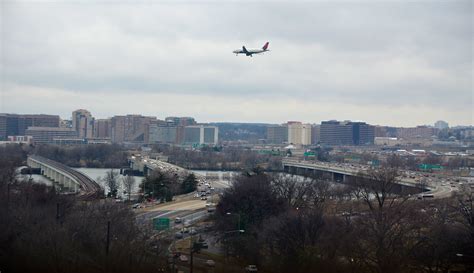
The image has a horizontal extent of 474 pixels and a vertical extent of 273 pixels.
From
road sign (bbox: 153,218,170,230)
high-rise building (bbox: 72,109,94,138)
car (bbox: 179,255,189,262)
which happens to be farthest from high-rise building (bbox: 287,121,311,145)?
car (bbox: 179,255,189,262)

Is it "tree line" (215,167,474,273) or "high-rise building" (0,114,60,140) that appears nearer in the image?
"tree line" (215,167,474,273)

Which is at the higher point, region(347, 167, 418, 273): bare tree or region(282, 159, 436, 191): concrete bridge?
region(347, 167, 418, 273): bare tree

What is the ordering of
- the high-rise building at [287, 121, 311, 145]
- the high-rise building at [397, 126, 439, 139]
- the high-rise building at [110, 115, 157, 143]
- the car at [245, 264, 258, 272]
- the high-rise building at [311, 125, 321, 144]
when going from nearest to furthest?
the car at [245, 264, 258, 272] → the high-rise building at [110, 115, 157, 143] → the high-rise building at [287, 121, 311, 145] → the high-rise building at [311, 125, 321, 144] → the high-rise building at [397, 126, 439, 139]

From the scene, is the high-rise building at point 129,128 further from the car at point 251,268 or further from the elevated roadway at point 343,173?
the car at point 251,268

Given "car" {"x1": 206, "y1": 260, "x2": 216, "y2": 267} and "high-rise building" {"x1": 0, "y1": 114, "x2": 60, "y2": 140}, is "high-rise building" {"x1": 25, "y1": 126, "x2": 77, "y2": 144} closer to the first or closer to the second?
"high-rise building" {"x1": 0, "y1": 114, "x2": 60, "y2": 140}

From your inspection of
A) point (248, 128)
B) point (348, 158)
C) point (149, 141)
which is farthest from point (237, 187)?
point (248, 128)

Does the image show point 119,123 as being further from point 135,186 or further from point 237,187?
point 237,187
